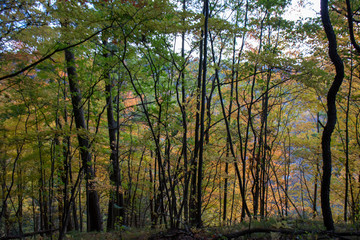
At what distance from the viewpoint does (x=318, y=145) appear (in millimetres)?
6887

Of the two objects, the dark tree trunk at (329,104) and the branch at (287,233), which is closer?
the branch at (287,233)

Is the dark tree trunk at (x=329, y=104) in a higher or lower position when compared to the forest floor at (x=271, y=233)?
higher

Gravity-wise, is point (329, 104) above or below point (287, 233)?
above

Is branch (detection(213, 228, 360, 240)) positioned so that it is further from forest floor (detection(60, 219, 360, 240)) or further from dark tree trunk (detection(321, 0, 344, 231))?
dark tree trunk (detection(321, 0, 344, 231))

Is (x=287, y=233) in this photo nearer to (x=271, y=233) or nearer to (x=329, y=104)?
(x=271, y=233)

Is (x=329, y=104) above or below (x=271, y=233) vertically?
above

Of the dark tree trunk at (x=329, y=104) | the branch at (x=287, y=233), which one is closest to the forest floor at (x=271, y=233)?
the branch at (x=287, y=233)

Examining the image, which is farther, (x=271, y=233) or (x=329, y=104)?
(x=329, y=104)

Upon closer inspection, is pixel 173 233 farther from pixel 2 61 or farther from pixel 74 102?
pixel 2 61

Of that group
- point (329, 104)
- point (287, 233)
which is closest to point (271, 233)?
point (287, 233)

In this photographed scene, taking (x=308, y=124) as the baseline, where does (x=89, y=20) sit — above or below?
above

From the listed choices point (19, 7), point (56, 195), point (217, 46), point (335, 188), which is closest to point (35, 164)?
point (56, 195)

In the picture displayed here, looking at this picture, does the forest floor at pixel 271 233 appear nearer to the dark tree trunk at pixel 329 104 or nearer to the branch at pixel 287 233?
the branch at pixel 287 233

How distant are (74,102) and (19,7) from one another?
111 inches
